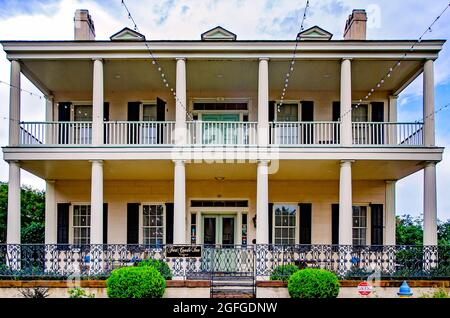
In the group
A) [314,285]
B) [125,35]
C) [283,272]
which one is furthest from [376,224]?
[125,35]

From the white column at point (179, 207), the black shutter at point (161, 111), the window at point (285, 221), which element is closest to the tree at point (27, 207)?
the black shutter at point (161, 111)

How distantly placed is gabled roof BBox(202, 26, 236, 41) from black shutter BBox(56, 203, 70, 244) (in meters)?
7.85

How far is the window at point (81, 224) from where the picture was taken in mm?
17145

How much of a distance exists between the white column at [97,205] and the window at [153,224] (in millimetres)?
3458

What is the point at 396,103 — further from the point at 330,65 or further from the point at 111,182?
the point at 111,182

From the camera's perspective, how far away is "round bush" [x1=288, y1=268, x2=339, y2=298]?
11320 millimetres

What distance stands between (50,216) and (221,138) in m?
6.90

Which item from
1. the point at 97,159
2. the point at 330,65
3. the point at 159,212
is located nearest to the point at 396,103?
the point at 330,65

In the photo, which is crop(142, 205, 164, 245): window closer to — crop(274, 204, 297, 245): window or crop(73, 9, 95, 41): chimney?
crop(274, 204, 297, 245): window

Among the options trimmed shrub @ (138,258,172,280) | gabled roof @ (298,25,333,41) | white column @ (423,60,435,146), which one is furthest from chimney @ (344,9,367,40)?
trimmed shrub @ (138,258,172,280)

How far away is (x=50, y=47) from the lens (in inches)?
550

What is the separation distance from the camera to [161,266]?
1291cm

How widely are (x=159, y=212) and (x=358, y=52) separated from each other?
28.3 feet

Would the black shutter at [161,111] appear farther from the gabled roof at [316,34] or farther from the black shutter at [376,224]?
the black shutter at [376,224]
